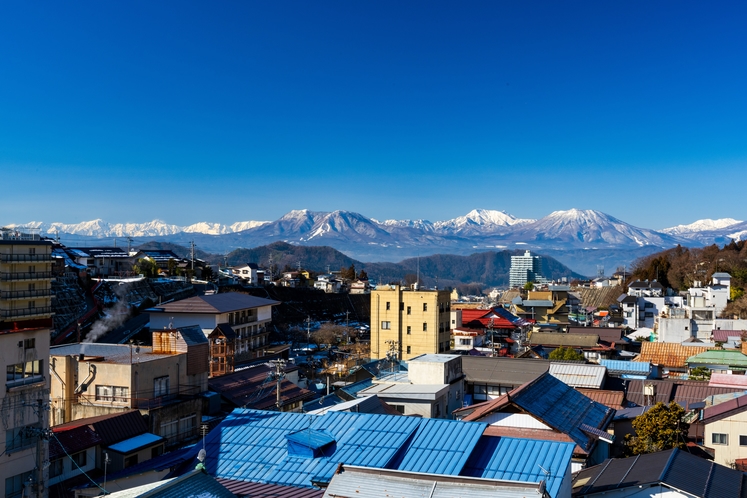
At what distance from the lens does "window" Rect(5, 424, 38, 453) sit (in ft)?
39.3

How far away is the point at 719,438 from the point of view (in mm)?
14953

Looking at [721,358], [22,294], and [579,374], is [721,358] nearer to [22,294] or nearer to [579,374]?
[579,374]

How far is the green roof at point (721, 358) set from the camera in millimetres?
28219

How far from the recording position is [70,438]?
41.2 feet

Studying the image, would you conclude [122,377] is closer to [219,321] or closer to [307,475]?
[307,475]

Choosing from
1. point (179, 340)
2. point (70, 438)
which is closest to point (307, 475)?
point (70, 438)

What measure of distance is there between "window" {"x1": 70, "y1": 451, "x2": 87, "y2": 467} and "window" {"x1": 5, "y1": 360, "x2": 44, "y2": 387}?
1758mm

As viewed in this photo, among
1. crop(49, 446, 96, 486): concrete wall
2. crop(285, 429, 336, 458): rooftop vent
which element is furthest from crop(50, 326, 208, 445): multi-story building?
crop(285, 429, 336, 458): rooftop vent

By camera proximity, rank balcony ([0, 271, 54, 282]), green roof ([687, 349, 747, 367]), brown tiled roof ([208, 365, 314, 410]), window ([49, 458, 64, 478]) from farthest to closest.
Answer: green roof ([687, 349, 747, 367]) → brown tiled roof ([208, 365, 314, 410]) → balcony ([0, 271, 54, 282]) → window ([49, 458, 64, 478])

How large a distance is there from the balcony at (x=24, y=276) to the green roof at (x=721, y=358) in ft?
90.0

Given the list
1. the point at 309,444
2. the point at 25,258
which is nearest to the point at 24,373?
the point at 25,258

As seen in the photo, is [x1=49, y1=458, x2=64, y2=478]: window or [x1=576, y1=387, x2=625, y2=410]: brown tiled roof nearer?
[x1=49, y1=458, x2=64, y2=478]: window

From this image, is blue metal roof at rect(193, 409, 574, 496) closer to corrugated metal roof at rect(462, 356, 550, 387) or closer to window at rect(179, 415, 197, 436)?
window at rect(179, 415, 197, 436)

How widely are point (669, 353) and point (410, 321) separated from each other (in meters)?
14.6
